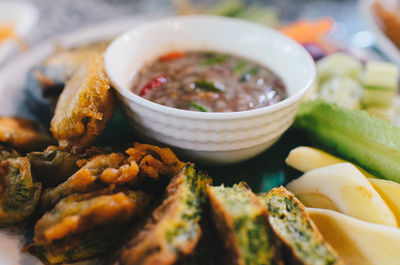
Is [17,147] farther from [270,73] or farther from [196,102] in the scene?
[270,73]

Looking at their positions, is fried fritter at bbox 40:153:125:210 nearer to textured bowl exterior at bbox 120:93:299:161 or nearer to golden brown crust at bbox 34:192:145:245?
golden brown crust at bbox 34:192:145:245

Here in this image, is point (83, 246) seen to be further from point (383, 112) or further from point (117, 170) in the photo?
point (383, 112)

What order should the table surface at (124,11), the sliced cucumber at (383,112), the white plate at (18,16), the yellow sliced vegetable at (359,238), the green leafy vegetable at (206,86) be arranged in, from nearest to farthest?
the yellow sliced vegetable at (359,238) → the green leafy vegetable at (206,86) → the sliced cucumber at (383,112) → the white plate at (18,16) → the table surface at (124,11)

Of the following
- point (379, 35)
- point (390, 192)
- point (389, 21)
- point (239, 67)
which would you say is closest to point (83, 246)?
point (390, 192)

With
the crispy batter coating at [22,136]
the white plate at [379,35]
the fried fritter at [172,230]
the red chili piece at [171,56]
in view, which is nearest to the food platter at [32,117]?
the crispy batter coating at [22,136]

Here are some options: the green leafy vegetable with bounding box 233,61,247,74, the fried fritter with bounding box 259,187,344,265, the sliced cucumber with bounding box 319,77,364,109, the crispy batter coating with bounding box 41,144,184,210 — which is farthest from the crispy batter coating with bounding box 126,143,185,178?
the sliced cucumber with bounding box 319,77,364,109

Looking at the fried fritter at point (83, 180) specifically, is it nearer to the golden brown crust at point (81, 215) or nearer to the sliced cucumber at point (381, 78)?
the golden brown crust at point (81, 215)

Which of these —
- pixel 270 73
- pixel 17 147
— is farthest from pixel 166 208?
pixel 270 73
